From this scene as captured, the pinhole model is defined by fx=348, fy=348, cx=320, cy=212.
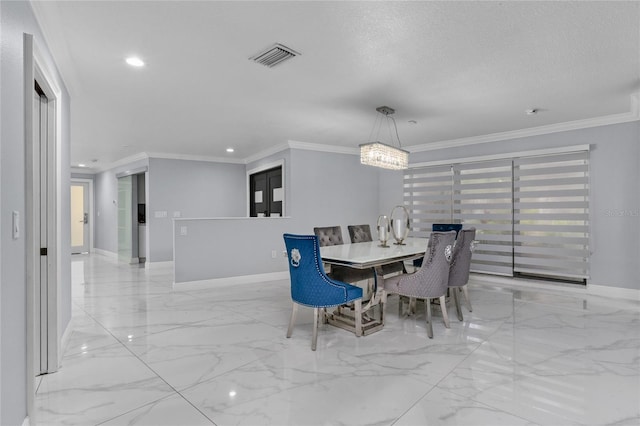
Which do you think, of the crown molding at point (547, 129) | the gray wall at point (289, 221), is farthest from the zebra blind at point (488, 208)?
the gray wall at point (289, 221)

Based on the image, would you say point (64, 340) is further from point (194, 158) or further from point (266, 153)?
point (194, 158)

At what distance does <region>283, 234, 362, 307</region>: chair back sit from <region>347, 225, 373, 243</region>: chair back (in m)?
1.84

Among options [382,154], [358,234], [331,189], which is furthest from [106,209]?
[382,154]

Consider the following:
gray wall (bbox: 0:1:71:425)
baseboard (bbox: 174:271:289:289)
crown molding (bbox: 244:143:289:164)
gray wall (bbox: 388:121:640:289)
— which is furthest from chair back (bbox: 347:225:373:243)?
gray wall (bbox: 0:1:71:425)

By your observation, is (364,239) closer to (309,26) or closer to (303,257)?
(303,257)

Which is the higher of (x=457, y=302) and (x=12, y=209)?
(x=12, y=209)

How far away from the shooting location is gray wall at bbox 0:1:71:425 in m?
1.42

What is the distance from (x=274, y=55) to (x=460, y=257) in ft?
8.66

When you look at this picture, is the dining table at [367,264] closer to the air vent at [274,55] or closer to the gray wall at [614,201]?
the air vent at [274,55]

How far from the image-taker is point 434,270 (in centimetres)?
318

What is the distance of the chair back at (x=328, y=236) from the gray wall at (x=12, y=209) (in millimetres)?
→ 3080

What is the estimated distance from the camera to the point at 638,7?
2.13 metres

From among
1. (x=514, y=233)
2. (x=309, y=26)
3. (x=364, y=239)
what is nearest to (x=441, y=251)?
(x=364, y=239)

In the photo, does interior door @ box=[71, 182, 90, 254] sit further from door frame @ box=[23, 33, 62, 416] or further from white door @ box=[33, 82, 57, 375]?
white door @ box=[33, 82, 57, 375]
